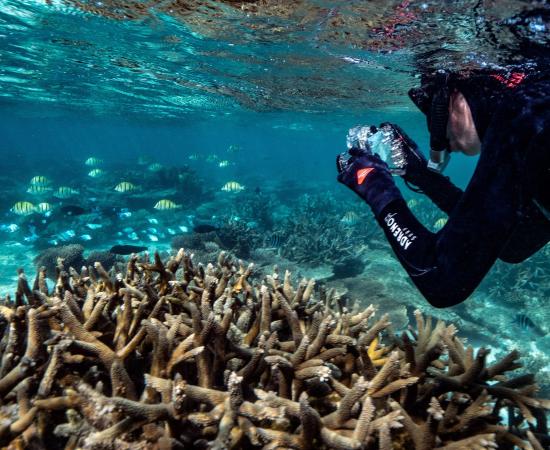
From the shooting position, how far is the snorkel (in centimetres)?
356

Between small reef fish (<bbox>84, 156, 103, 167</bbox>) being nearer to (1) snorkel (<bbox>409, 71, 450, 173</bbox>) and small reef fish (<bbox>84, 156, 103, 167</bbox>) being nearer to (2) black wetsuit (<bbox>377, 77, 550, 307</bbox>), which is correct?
(1) snorkel (<bbox>409, 71, 450, 173</bbox>)

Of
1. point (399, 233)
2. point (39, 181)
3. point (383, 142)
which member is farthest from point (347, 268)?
point (39, 181)

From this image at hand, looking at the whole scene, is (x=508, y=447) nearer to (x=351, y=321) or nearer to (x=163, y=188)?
(x=351, y=321)

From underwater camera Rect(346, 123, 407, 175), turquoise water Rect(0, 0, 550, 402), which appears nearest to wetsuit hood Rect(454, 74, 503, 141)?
underwater camera Rect(346, 123, 407, 175)

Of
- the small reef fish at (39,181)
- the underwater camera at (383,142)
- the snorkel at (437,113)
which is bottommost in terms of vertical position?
the small reef fish at (39,181)

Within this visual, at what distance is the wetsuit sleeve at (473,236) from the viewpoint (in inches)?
89.0

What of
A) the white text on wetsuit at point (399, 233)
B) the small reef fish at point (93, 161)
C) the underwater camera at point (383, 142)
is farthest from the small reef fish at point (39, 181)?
the white text on wetsuit at point (399, 233)

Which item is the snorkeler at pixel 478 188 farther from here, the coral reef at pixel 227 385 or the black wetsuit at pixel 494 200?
the coral reef at pixel 227 385

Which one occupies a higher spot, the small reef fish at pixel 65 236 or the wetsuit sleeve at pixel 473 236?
the wetsuit sleeve at pixel 473 236

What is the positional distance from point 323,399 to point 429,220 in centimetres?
1891

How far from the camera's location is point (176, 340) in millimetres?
2600

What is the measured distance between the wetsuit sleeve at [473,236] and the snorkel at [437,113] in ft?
4.48

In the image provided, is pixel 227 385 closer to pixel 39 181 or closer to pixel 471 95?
pixel 471 95

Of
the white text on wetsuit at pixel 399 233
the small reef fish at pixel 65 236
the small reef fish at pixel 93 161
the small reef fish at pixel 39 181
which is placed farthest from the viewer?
the small reef fish at pixel 93 161
